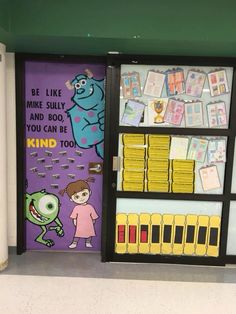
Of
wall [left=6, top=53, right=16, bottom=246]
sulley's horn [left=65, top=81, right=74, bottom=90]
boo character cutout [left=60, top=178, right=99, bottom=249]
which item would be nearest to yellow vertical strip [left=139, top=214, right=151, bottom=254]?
boo character cutout [left=60, top=178, right=99, bottom=249]

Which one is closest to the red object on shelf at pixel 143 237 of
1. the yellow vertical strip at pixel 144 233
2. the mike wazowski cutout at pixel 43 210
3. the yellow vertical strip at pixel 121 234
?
the yellow vertical strip at pixel 144 233

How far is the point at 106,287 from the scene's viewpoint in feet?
9.58

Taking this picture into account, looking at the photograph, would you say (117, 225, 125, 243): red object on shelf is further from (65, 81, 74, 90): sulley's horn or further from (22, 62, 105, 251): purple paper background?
(65, 81, 74, 90): sulley's horn

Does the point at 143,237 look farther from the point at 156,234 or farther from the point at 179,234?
the point at 179,234

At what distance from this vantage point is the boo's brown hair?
3545 millimetres

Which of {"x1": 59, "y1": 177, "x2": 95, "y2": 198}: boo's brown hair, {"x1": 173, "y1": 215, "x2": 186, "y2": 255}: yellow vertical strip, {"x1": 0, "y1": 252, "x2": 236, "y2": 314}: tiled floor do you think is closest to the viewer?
{"x1": 0, "y1": 252, "x2": 236, "y2": 314}: tiled floor

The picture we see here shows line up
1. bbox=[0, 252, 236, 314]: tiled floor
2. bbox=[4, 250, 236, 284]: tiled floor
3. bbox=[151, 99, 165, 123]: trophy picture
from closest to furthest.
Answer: bbox=[0, 252, 236, 314]: tiled floor, bbox=[4, 250, 236, 284]: tiled floor, bbox=[151, 99, 165, 123]: trophy picture

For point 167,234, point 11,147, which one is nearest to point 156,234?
point 167,234

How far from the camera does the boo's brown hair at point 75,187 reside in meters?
3.54

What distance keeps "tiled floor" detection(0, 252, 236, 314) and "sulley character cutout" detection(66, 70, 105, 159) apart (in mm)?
1181

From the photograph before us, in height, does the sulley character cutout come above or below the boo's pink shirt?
above

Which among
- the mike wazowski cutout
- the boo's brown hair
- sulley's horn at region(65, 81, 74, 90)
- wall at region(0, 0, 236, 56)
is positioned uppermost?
wall at region(0, 0, 236, 56)

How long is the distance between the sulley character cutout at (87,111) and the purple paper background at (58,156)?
50 millimetres

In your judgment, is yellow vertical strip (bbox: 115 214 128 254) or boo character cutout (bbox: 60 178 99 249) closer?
yellow vertical strip (bbox: 115 214 128 254)
